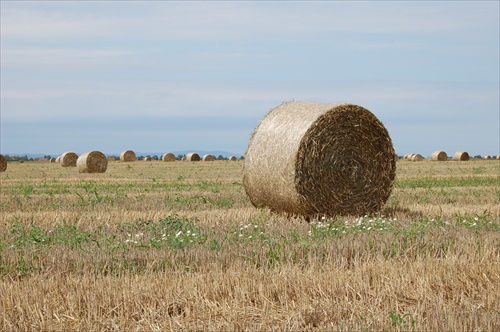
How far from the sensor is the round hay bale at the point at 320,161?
13.0 meters

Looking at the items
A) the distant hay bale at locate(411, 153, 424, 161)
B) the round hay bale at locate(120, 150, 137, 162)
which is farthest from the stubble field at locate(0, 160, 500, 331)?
the distant hay bale at locate(411, 153, 424, 161)

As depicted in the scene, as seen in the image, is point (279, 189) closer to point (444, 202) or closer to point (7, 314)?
point (444, 202)

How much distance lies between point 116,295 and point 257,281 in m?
1.36

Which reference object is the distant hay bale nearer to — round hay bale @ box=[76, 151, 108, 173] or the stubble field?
round hay bale @ box=[76, 151, 108, 173]

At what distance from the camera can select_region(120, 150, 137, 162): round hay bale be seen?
48.9 m

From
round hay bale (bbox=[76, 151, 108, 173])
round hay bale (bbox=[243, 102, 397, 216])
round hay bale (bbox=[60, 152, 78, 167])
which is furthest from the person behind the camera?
round hay bale (bbox=[60, 152, 78, 167])

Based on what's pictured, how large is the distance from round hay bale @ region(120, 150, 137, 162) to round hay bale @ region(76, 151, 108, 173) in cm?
1606

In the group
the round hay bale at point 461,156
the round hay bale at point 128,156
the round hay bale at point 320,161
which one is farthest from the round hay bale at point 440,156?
the round hay bale at point 320,161

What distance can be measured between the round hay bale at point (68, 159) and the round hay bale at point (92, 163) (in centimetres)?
743

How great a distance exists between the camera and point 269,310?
6094 mm

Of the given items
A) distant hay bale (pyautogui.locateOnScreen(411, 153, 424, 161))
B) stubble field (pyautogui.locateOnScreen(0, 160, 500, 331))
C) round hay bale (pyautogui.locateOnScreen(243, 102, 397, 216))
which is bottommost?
stubble field (pyautogui.locateOnScreen(0, 160, 500, 331))

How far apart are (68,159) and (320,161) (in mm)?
29332

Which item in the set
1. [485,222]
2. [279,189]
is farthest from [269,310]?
[279,189]

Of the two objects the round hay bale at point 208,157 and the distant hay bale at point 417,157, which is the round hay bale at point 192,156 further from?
the distant hay bale at point 417,157
